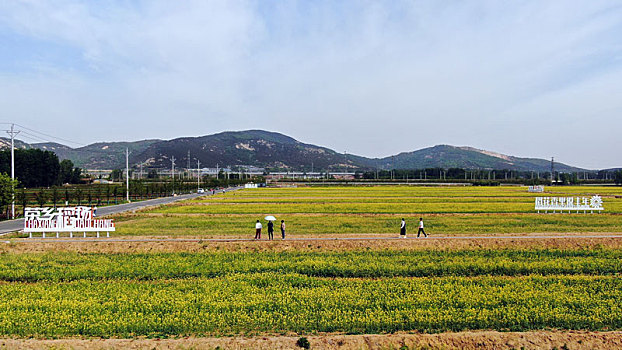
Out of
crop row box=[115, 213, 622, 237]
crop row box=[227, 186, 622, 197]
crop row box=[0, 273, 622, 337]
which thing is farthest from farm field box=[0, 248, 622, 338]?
crop row box=[227, 186, 622, 197]

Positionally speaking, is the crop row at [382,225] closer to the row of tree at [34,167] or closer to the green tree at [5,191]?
the green tree at [5,191]

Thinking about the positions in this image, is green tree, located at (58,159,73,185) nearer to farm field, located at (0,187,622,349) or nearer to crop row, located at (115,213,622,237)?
crop row, located at (115,213,622,237)

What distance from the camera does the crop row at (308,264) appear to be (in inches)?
830

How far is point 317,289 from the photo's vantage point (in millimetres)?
18141

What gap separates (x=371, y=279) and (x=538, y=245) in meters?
14.4

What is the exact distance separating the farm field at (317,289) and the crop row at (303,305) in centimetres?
5

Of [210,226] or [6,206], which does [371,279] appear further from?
[6,206]

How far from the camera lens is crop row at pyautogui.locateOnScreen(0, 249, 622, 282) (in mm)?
21078

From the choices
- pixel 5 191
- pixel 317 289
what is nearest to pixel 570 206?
pixel 317 289

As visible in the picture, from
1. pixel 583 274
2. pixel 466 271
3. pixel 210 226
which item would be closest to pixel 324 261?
pixel 466 271

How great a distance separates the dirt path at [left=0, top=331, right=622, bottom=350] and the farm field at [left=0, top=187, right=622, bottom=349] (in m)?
0.06

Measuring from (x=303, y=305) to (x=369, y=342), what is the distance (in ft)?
11.1

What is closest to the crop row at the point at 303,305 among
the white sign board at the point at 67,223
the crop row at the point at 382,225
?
the white sign board at the point at 67,223

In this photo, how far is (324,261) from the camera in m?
23.2
